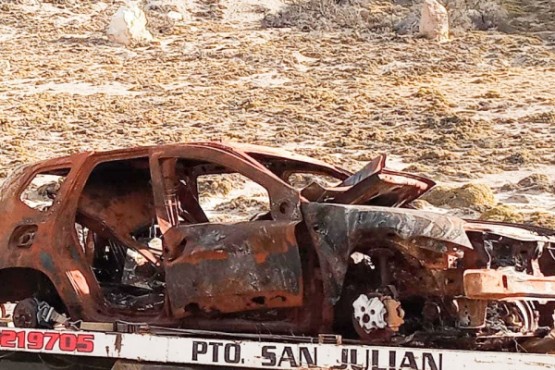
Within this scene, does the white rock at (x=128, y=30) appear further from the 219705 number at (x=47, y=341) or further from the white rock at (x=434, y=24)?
the 219705 number at (x=47, y=341)

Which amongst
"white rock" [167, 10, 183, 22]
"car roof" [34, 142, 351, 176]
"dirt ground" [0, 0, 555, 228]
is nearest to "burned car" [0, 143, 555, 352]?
"car roof" [34, 142, 351, 176]

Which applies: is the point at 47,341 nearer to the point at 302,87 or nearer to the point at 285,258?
the point at 285,258

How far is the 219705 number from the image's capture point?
6641 millimetres

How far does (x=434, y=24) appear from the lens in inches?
1308

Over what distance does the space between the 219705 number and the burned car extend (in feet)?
0.98

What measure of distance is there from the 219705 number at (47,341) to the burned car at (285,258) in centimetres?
30

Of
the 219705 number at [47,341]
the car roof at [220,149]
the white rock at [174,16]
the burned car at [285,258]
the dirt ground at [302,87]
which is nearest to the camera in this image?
the burned car at [285,258]

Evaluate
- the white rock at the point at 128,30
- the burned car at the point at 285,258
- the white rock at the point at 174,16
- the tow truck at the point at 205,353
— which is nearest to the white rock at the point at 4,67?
the white rock at the point at 128,30

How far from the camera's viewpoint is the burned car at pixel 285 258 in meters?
6.35

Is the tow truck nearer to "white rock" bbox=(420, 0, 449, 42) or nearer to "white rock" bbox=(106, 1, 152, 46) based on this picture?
"white rock" bbox=(420, 0, 449, 42)

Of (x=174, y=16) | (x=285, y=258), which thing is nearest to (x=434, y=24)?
(x=174, y=16)

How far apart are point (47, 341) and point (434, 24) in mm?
27863

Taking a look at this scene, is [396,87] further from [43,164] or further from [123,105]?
[43,164]

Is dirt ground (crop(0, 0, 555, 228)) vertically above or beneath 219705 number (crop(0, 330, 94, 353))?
beneath
